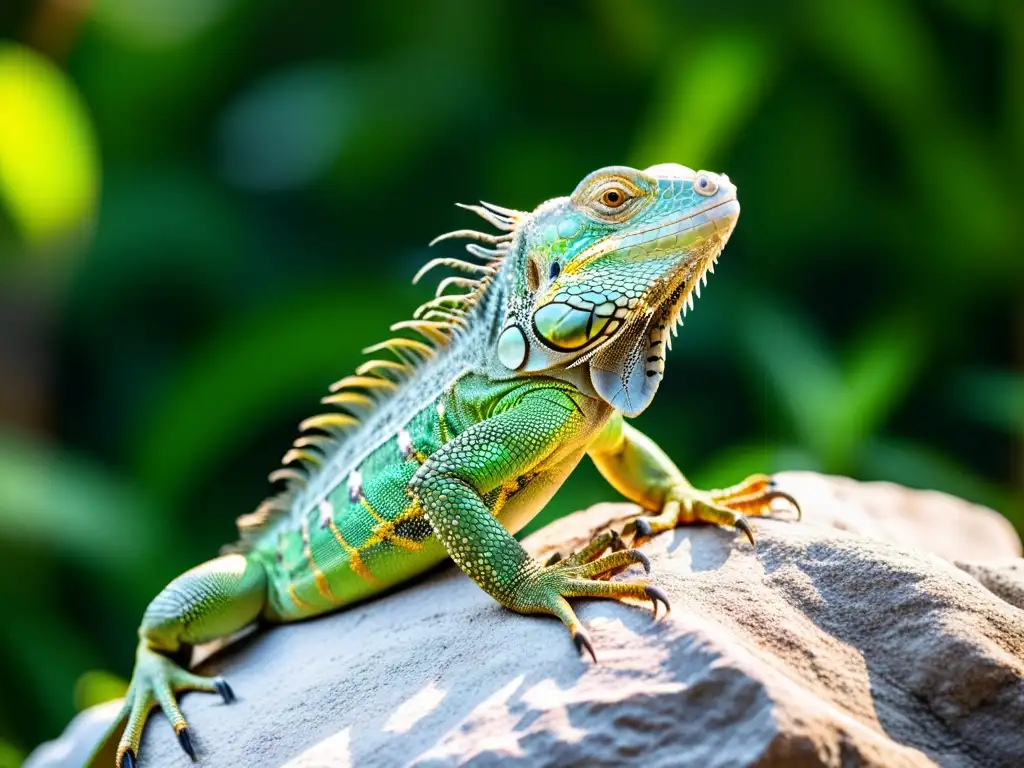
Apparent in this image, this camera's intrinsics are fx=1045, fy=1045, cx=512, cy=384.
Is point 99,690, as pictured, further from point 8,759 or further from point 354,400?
point 354,400

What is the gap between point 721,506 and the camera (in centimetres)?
339

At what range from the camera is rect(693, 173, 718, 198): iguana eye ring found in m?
3.00

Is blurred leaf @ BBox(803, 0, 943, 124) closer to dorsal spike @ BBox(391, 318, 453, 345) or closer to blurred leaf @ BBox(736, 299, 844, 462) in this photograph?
blurred leaf @ BBox(736, 299, 844, 462)

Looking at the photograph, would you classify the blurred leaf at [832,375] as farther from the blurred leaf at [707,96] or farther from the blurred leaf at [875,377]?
the blurred leaf at [707,96]

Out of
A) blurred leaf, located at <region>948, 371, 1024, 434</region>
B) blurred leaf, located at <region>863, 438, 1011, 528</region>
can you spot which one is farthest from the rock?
blurred leaf, located at <region>948, 371, 1024, 434</region>

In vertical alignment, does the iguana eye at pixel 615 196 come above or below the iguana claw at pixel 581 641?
above

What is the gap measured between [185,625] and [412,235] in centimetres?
467

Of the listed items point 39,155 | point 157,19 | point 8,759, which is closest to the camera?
point 8,759

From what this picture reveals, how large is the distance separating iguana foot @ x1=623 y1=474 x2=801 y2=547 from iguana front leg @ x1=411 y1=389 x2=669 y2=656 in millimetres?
405

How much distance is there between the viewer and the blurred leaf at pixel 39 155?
6230 mm

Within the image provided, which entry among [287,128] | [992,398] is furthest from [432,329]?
[287,128]

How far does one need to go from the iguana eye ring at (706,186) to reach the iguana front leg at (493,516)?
72cm

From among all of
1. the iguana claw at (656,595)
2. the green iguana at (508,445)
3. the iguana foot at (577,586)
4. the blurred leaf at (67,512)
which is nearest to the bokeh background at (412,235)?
the blurred leaf at (67,512)

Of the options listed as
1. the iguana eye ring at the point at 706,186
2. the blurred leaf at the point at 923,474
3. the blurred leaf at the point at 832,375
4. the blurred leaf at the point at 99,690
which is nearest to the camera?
the iguana eye ring at the point at 706,186
